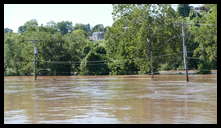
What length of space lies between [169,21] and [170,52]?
3.22 meters

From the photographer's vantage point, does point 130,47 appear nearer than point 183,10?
Yes

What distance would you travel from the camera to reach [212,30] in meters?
34.7

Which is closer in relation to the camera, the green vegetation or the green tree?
the green vegetation

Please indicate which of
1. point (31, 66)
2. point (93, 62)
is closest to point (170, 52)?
point (93, 62)

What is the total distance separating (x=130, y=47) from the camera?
34406 millimetres

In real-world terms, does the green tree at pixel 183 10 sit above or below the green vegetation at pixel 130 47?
above

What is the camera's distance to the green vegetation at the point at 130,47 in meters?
33.7

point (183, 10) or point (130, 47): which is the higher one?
point (183, 10)

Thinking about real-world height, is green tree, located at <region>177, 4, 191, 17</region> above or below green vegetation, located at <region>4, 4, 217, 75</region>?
above

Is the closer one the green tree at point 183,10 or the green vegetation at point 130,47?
the green vegetation at point 130,47

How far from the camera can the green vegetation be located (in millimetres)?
33656

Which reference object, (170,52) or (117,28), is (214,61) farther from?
(117,28)
